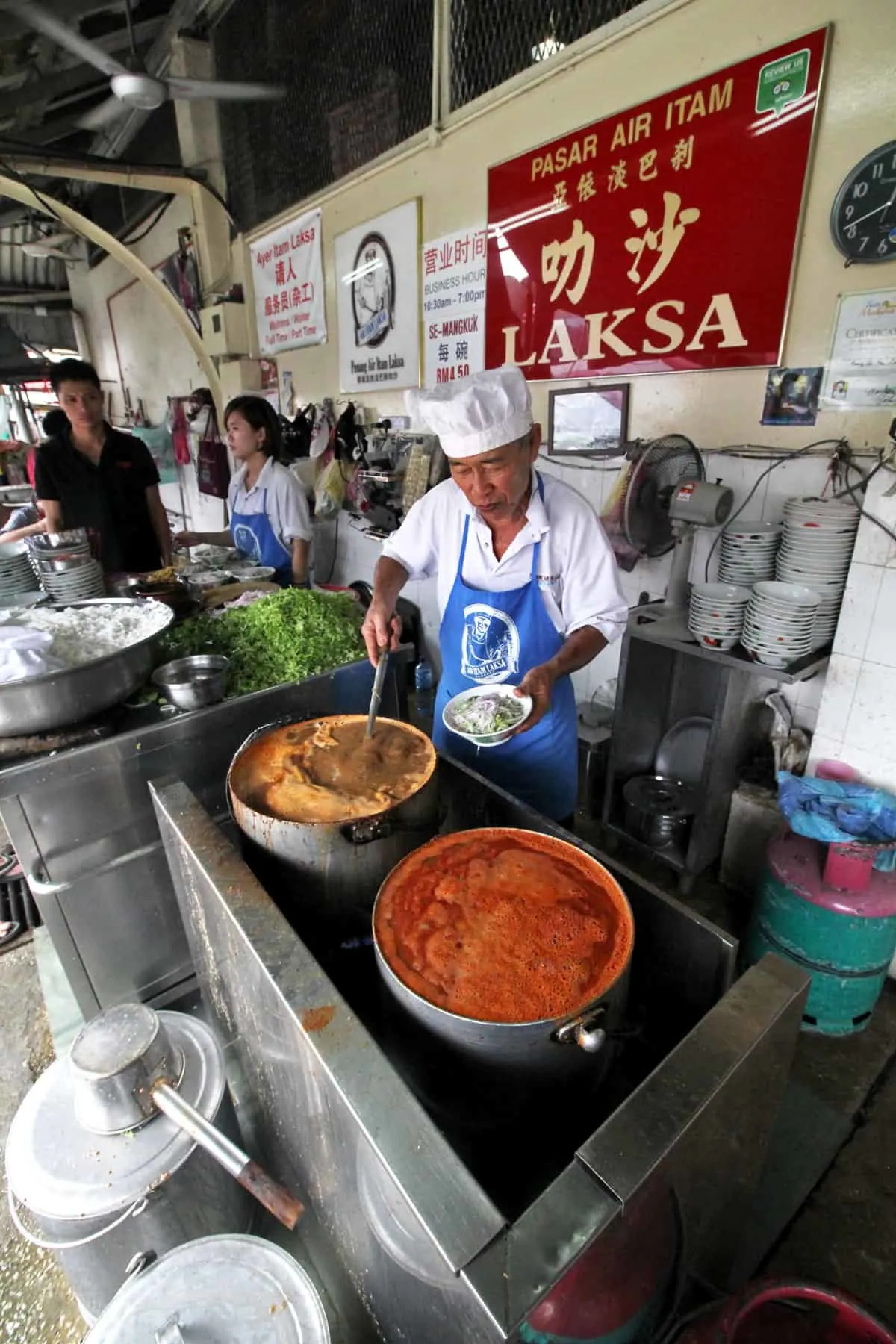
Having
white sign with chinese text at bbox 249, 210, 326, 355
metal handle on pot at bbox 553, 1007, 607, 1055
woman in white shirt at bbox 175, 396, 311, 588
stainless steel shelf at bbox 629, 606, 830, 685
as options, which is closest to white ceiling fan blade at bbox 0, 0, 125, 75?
white sign with chinese text at bbox 249, 210, 326, 355

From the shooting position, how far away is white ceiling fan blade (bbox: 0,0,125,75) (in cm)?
328

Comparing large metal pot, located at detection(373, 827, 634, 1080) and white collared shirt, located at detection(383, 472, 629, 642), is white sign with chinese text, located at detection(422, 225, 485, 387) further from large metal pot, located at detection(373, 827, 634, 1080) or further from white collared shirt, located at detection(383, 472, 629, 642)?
large metal pot, located at detection(373, 827, 634, 1080)

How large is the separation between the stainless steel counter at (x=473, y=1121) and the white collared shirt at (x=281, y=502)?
269 centimetres

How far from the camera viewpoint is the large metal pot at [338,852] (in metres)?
1.25

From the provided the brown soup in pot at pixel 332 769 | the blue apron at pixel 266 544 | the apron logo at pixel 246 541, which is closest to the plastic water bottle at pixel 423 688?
the blue apron at pixel 266 544

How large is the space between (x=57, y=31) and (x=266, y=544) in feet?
9.43

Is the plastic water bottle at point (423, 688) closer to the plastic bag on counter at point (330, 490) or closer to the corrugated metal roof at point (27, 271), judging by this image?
the plastic bag on counter at point (330, 490)

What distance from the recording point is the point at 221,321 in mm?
6086

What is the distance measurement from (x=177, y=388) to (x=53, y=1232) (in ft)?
28.3

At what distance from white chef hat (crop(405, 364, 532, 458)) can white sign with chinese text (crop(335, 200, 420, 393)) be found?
286 centimetres

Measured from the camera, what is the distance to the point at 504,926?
42.5 inches

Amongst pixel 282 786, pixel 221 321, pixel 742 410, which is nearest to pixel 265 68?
pixel 221 321

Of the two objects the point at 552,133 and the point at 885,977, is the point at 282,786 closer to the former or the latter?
the point at 885,977

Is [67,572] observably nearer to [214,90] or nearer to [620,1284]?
[620,1284]
